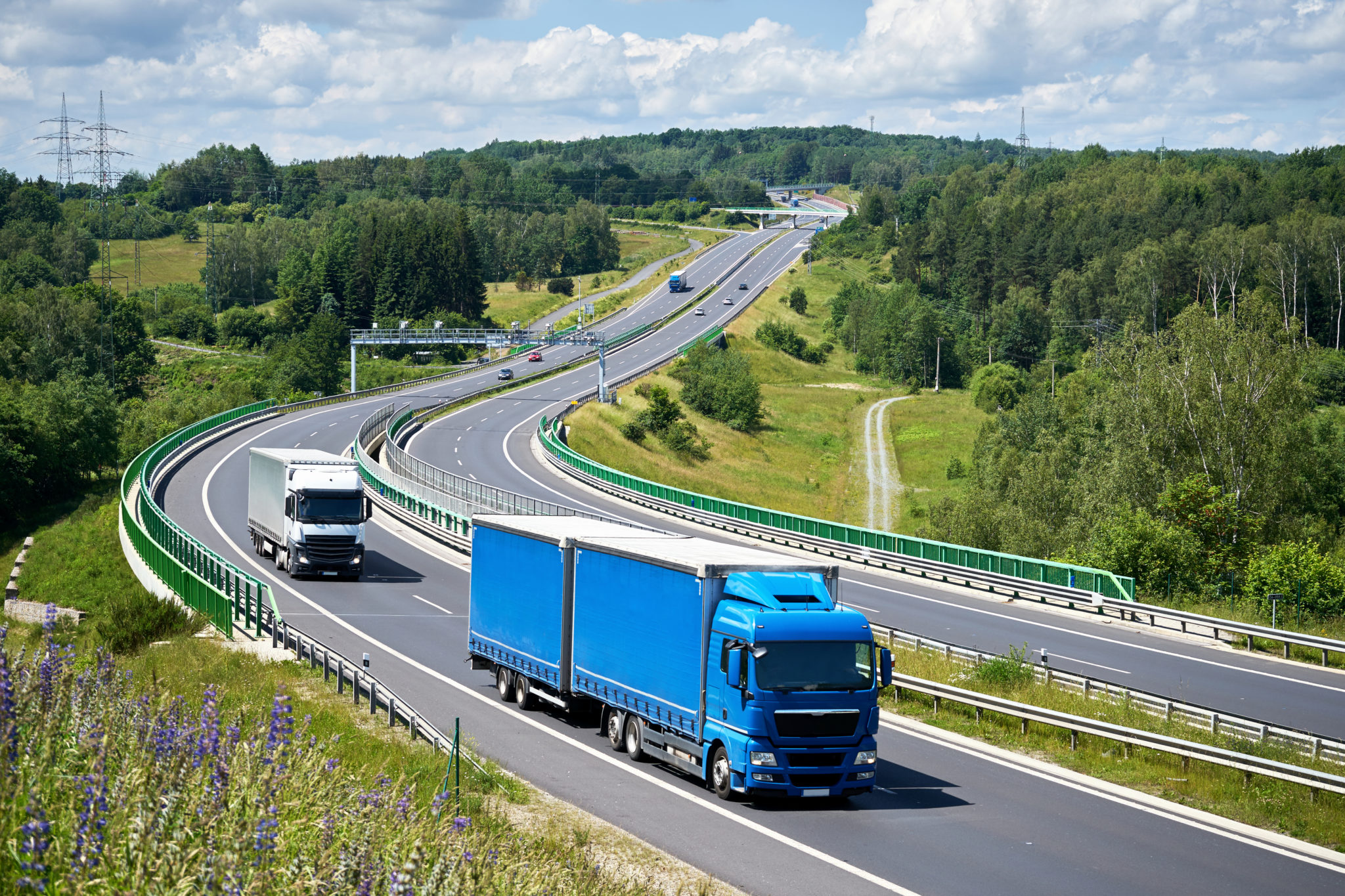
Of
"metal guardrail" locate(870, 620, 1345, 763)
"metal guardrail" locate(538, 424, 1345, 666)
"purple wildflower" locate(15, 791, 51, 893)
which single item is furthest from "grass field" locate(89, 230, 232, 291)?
"purple wildflower" locate(15, 791, 51, 893)

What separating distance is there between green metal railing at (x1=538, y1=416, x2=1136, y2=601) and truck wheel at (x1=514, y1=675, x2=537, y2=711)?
20.1 metres

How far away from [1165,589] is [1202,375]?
58.0 feet

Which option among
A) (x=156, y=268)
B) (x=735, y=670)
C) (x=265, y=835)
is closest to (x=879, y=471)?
(x=735, y=670)

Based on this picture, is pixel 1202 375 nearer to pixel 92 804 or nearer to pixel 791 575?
pixel 791 575

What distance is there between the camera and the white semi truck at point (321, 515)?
3841cm

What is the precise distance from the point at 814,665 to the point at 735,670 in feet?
3.56

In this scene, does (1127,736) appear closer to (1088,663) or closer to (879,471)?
(1088,663)

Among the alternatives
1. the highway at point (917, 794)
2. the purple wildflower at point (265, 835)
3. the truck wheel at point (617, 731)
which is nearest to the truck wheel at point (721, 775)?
the highway at point (917, 794)

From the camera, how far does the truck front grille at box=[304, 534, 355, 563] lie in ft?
126

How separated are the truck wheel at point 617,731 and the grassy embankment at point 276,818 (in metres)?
3.82

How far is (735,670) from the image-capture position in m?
16.7

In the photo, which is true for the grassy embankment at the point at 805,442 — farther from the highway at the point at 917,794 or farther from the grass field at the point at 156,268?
the grass field at the point at 156,268

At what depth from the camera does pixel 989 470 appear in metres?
77.7

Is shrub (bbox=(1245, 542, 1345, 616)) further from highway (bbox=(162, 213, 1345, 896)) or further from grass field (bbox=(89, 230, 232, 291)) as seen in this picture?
grass field (bbox=(89, 230, 232, 291))
